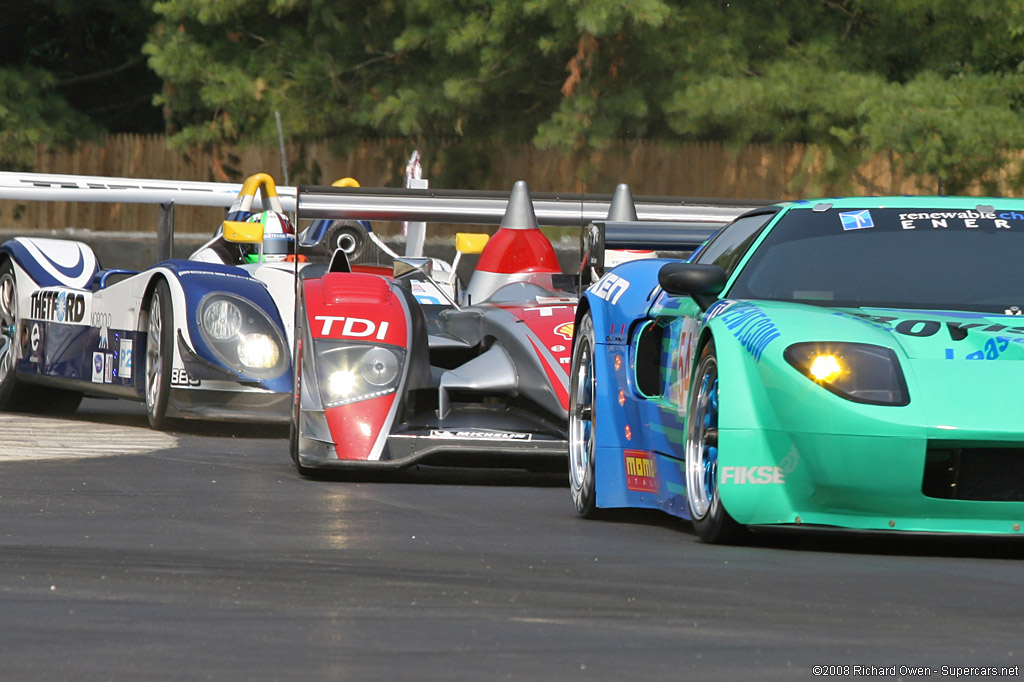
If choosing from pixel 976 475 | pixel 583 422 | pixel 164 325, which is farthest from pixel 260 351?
pixel 976 475

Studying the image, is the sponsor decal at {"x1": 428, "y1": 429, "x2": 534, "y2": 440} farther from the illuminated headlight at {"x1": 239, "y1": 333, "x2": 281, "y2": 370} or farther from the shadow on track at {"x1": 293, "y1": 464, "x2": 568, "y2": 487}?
the illuminated headlight at {"x1": 239, "y1": 333, "x2": 281, "y2": 370}

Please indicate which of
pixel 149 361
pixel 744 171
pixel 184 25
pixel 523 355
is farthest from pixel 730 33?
pixel 523 355

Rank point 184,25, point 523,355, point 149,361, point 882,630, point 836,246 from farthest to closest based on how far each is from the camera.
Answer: point 184,25, point 149,361, point 523,355, point 836,246, point 882,630

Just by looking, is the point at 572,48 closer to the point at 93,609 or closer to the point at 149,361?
the point at 149,361

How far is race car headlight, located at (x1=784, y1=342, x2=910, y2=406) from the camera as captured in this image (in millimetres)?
6129

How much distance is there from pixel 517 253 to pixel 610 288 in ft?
9.41

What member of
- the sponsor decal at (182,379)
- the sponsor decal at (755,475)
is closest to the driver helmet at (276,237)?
the sponsor decal at (182,379)

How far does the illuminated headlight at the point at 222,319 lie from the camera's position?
11.9m

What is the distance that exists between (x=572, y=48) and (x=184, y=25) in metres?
5.97

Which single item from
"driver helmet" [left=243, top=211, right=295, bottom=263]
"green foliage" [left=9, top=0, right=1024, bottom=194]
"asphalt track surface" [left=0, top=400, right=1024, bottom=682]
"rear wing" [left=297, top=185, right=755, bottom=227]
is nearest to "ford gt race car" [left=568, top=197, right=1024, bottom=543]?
"asphalt track surface" [left=0, top=400, right=1024, bottom=682]

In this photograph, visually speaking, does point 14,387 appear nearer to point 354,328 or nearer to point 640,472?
point 354,328

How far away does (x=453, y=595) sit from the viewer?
5.34m

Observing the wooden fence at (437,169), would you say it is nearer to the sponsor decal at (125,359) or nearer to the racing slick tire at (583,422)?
the sponsor decal at (125,359)

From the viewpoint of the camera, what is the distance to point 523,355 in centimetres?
952
